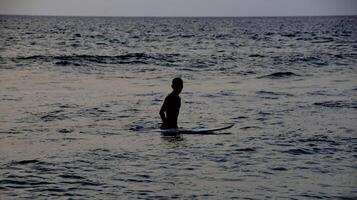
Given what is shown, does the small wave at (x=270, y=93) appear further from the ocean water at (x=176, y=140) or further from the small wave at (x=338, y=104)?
the small wave at (x=338, y=104)

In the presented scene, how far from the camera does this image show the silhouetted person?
1084 centimetres

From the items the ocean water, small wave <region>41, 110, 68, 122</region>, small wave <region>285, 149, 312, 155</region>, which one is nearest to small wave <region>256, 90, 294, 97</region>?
the ocean water

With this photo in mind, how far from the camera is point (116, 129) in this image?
1143 centimetres

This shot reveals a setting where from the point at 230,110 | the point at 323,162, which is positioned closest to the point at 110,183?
the point at 323,162

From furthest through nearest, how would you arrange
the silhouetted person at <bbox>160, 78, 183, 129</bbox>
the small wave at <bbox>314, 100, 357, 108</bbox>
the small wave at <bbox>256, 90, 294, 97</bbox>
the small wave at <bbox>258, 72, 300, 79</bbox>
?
1. the small wave at <bbox>258, 72, 300, 79</bbox>
2. the small wave at <bbox>256, 90, 294, 97</bbox>
3. the small wave at <bbox>314, 100, 357, 108</bbox>
4. the silhouetted person at <bbox>160, 78, 183, 129</bbox>

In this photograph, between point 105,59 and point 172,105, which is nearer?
point 172,105

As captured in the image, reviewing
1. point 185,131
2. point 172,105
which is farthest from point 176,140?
point 172,105

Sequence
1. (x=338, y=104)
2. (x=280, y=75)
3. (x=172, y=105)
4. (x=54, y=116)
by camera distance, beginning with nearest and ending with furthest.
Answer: (x=172, y=105)
(x=54, y=116)
(x=338, y=104)
(x=280, y=75)

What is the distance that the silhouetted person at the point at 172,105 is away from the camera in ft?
35.6

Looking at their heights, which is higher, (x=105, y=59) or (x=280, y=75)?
(x=105, y=59)

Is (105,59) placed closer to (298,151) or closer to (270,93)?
(270,93)

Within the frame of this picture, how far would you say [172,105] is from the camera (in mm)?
10922

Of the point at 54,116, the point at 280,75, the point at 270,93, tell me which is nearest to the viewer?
the point at 54,116

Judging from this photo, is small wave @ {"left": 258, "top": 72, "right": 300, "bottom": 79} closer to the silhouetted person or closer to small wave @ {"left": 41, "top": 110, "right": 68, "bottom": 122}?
small wave @ {"left": 41, "top": 110, "right": 68, "bottom": 122}
